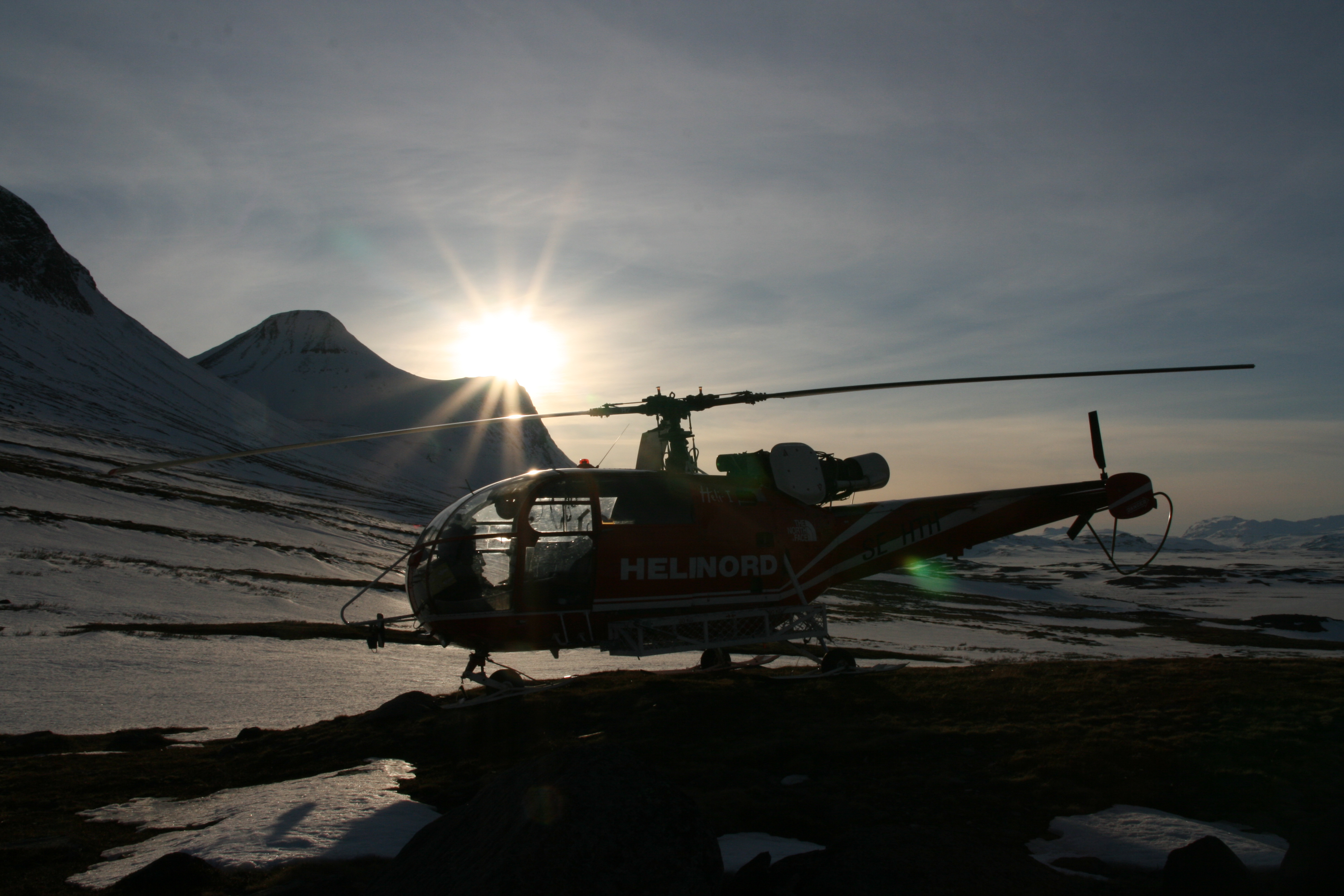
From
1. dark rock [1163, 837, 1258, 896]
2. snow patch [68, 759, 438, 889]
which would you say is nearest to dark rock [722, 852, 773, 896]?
dark rock [1163, 837, 1258, 896]

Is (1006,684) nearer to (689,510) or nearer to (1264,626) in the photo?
(689,510)

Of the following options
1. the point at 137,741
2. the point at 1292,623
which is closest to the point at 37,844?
the point at 137,741

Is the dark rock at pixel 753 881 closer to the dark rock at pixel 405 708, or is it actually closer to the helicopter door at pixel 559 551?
the helicopter door at pixel 559 551

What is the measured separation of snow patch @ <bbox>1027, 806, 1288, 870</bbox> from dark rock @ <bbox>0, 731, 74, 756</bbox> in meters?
13.9

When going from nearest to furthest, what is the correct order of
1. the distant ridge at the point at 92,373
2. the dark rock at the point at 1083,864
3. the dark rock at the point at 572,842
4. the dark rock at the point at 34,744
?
the dark rock at the point at 572,842
the dark rock at the point at 1083,864
the dark rock at the point at 34,744
the distant ridge at the point at 92,373

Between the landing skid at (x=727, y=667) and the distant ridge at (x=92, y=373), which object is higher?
the distant ridge at (x=92, y=373)

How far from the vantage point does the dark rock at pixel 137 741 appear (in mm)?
11820

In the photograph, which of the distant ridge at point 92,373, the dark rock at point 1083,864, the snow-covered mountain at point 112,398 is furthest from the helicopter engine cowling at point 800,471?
the distant ridge at point 92,373

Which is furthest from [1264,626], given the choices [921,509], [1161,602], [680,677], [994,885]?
[994,885]

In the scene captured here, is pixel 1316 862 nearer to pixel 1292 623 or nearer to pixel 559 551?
pixel 559 551

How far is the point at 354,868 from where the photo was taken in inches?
232

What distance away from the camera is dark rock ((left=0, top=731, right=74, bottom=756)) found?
11406 mm

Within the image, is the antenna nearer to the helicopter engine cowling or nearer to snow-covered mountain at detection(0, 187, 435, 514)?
the helicopter engine cowling

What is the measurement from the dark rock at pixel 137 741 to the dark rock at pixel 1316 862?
46.2ft
